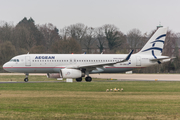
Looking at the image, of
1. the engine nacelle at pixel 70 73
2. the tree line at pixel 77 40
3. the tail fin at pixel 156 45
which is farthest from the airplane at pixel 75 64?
the tree line at pixel 77 40

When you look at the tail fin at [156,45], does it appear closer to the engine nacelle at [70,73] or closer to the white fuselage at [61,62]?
the white fuselage at [61,62]

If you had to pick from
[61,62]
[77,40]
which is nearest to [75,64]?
[61,62]

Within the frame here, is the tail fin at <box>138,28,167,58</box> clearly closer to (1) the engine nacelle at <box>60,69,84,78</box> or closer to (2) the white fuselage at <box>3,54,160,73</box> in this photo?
(2) the white fuselage at <box>3,54,160,73</box>

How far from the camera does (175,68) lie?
8381 cm

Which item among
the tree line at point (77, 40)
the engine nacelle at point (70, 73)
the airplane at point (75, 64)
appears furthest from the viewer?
the tree line at point (77, 40)

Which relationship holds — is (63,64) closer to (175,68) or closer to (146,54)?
(146,54)

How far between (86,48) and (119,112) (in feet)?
342

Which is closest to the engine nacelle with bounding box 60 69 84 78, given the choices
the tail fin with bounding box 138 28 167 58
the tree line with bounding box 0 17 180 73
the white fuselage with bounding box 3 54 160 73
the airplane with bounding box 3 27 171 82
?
the airplane with bounding box 3 27 171 82

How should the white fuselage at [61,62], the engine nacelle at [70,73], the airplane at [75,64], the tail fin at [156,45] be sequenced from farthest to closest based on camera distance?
1. the tail fin at [156,45]
2. the white fuselage at [61,62]
3. the airplane at [75,64]
4. the engine nacelle at [70,73]

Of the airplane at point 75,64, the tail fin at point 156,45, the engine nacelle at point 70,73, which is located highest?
the tail fin at point 156,45

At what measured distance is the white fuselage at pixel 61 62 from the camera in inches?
1596

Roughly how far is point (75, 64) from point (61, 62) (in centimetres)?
177

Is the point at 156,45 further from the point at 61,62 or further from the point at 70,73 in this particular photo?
the point at 70,73

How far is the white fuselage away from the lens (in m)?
40.5
